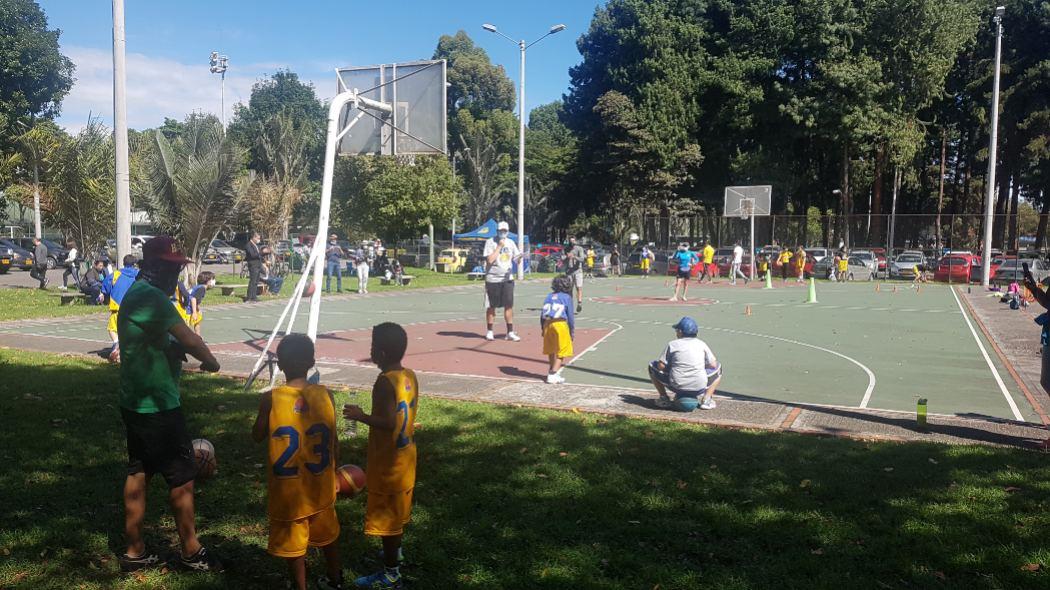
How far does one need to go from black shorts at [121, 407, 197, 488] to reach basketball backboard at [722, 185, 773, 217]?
37.3 m

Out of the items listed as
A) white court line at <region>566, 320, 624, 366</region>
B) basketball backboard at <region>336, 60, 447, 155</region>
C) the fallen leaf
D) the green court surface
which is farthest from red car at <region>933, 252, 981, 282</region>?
the fallen leaf

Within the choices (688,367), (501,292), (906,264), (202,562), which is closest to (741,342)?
(501,292)

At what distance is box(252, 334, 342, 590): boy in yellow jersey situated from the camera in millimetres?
3797

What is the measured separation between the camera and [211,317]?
17594 millimetres

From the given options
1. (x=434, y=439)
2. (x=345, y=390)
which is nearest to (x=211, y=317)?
(x=345, y=390)

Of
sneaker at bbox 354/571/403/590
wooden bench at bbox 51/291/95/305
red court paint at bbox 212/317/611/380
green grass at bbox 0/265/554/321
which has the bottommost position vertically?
sneaker at bbox 354/571/403/590

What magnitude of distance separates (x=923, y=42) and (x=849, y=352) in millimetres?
37469

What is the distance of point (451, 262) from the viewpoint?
40.8m

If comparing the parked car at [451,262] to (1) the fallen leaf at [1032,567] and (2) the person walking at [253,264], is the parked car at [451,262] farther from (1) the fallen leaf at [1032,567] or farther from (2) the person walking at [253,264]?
(1) the fallen leaf at [1032,567]

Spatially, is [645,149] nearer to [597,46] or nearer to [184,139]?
[597,46]

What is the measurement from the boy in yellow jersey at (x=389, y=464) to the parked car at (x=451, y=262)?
3647 cm

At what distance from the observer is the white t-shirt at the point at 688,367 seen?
27.6 ft

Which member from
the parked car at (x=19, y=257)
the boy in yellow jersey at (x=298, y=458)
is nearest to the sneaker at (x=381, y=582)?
the boy in yellow jersey at (x=298, y=458)

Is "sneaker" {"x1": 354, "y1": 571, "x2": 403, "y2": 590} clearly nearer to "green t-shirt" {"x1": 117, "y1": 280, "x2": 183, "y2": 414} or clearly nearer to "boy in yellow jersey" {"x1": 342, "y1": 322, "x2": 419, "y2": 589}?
"boy in yellow jersey" {"x1": 342, "y1": 322, "x2": 419, "y2": 589}
